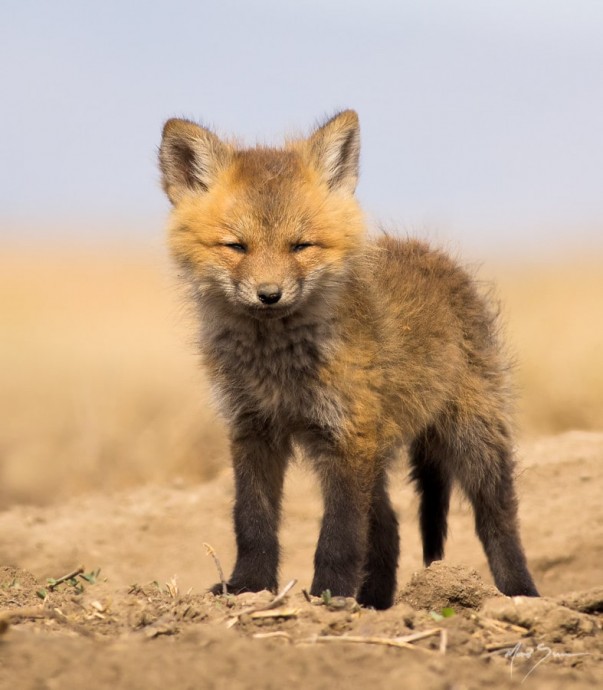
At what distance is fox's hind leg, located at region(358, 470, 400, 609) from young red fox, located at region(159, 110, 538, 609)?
0.62m

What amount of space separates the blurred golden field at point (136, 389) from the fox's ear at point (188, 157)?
488 mm

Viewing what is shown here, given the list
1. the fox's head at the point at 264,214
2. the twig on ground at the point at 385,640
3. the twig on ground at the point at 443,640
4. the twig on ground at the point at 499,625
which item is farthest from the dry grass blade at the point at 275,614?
the fox's head at the point at 264,214

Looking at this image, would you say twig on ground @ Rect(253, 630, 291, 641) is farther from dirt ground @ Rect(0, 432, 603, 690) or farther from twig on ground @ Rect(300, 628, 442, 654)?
twig on ground @ Rect(300, 628, 442, 654)

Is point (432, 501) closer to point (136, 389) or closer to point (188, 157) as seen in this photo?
point (188, 157)

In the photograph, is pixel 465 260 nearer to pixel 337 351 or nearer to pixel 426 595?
pixel 337 351

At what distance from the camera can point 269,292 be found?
480cm

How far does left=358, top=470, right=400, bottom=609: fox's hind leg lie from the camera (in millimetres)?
6406

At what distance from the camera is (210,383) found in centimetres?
570

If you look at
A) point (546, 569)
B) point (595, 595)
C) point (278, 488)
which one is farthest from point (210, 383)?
point (546, 569)

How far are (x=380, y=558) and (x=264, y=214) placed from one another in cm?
266

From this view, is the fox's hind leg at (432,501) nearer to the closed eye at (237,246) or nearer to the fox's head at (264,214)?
the fox's head at (264,214)

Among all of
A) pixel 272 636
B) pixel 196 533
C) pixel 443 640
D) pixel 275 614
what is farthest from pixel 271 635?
pixel 196 533

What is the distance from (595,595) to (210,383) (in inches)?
96.5

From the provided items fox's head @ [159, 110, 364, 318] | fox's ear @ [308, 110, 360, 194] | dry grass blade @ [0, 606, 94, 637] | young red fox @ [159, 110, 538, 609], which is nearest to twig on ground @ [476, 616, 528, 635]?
young red fox @ [159, 110, 538, 609]
